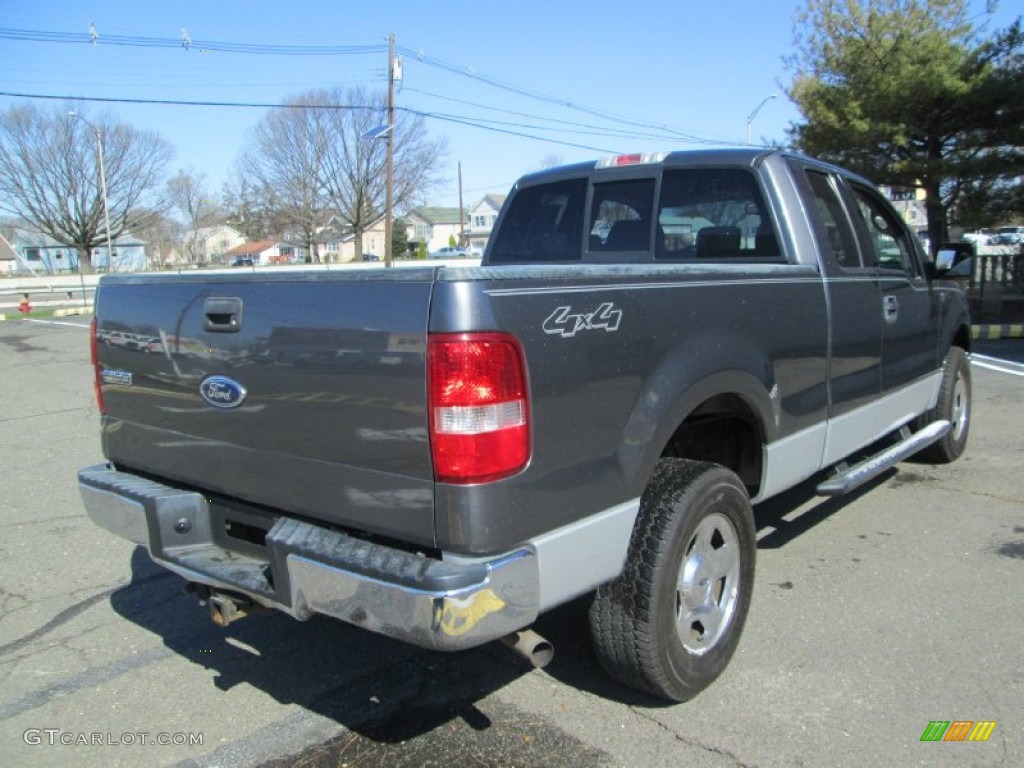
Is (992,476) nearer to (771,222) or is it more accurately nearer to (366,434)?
(771,222)

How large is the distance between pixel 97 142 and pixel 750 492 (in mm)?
64672

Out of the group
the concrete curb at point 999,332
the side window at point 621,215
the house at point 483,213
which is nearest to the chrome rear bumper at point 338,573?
the side window at point 621,215

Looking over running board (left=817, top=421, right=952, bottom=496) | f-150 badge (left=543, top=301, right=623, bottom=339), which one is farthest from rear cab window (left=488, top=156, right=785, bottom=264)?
f-150 badge (left=543, top=301, right=623, bottom=339)

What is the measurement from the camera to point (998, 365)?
35.6 feet

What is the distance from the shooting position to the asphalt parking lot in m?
2.85

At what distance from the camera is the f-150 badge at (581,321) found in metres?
2.41

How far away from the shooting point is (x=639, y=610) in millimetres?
2773

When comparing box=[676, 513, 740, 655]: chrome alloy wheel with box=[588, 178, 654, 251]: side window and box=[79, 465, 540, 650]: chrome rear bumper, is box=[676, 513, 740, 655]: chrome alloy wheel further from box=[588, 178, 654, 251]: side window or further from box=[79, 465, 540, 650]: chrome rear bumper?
box=[588, 178, 654, 251]: side window

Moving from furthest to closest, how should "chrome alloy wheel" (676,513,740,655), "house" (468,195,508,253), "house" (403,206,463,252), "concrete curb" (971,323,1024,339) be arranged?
"house" (468,195,508,253), "house" (403,206,463,252), "concrete curb" (971,323,1024,339), "chrome alloy wheel" (676,513,740,655)

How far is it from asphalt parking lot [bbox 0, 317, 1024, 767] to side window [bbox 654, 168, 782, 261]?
5.49 ft

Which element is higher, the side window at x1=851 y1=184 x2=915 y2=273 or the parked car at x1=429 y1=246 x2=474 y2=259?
the parked car at x1=429 y1=246 x2=474 y2=259

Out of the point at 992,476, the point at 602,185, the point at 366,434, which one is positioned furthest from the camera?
the point at 992,476

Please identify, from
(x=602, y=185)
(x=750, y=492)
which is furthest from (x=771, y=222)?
(x=750, y=492)

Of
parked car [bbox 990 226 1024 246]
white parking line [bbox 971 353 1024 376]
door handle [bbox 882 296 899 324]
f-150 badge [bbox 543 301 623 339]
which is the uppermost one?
parked car [bbox 990 226 1024 246]
